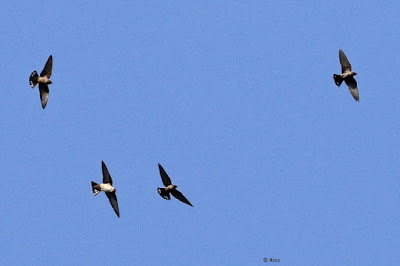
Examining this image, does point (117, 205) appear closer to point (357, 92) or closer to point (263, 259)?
point (263, 259)

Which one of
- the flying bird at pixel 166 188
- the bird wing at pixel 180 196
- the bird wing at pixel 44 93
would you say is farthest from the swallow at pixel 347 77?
the bird wing at pixel 44 93

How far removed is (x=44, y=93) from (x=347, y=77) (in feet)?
34.8

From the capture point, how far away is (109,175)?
104 ft

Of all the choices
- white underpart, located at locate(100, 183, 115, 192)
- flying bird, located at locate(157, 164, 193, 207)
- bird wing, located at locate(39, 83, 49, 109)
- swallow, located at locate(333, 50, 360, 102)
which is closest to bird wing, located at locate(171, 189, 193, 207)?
flying bird, located at locate(157, 164, 193, 207)

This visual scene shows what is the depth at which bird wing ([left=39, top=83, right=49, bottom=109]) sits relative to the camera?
105 feet

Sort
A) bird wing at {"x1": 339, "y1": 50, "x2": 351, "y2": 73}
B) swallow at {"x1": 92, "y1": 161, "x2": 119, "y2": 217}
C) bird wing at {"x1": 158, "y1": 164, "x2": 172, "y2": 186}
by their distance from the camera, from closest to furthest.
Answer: swallow at {"x1": 92, "y1": 161, "x2": 119, "y2": 217} < bird wing at {"x1": 158, "y1": 164, "x2": 172, "y2": 186} < bird wing at {"x1": 339, "y1": 50, "x2": 351, "y2": 73}

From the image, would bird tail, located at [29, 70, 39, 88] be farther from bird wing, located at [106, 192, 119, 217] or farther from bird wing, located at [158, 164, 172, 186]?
bird wing, located at [158, 164, 172, 186]

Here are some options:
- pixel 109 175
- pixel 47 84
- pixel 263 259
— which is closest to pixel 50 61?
pixel 47 84

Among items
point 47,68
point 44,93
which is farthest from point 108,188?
point 47,68

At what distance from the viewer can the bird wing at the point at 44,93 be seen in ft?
105

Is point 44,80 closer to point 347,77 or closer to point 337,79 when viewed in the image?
point 337,79

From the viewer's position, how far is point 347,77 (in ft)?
107

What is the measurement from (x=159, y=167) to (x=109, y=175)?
5.68 feet

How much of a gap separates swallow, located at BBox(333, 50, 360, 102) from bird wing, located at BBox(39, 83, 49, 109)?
395 inches
